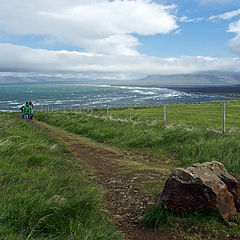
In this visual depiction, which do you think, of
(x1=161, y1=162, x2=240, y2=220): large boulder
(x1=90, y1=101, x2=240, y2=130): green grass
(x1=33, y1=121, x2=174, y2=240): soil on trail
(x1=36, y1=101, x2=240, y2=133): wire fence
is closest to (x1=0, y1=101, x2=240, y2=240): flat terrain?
(x1=33, y1=121, x2=174, y2=240): soil on trail

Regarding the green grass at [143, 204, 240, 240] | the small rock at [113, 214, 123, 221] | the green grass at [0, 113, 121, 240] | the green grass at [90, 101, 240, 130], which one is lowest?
the green grass at [90, 101, 240, 130]

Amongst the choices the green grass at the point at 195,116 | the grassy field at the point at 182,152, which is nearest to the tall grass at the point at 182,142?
the grassy field at the point at 182,152

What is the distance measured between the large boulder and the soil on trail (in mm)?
610

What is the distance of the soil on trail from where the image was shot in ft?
12.9

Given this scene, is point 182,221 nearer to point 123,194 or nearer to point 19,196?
point 123,194

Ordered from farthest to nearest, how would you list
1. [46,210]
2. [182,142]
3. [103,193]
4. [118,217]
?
[182,142]
[103,193]
[118,217]
[46,210]

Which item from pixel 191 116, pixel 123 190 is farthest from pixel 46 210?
pixel 191 116

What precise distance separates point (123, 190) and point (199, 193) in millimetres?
1959

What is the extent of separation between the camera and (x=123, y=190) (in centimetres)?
557

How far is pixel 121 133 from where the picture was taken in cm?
1235

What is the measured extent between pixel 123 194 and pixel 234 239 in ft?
7.80

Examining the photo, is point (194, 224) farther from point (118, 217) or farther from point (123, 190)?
point (123, 190)

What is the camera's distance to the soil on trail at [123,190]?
155 inches

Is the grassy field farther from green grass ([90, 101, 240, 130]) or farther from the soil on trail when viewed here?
green grass ([90, 101, 240, 130])
